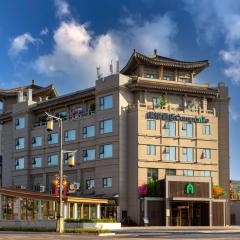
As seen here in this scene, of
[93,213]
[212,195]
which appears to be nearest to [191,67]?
[212,195]

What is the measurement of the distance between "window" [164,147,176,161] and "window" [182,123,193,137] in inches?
96.5

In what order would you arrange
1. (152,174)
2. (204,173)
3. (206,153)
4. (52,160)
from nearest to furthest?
(152,174), (204,173), (206,153), (52,160)

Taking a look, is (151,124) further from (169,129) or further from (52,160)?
(52,160)

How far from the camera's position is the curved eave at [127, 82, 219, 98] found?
74.7 metres

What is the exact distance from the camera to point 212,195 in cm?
7094

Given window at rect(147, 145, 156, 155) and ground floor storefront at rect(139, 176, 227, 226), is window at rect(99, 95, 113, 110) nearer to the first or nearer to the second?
window at rect(147, 145, 156, 155)

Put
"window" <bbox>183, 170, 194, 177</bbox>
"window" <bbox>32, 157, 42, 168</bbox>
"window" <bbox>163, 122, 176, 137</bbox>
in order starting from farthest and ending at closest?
"window" <bbox>32, 157, 42, 168</bbox>
"window" <bbox>183, 170, 194, 177</bbox>
"window" <bbox>163, 122, 176, 137</bbox>

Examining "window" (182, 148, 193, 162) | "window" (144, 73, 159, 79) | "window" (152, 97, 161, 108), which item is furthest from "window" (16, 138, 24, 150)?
"window" (182, 148, 193, 162)

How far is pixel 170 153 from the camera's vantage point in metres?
74.4

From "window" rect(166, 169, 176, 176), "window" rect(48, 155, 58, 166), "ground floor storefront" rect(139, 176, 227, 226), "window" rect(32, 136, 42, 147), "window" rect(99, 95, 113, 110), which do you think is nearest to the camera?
"ground floor storefront" rect(139, 176, 227, 226)

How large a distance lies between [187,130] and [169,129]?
8.29 ft

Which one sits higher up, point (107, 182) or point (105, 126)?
point (105, 126)

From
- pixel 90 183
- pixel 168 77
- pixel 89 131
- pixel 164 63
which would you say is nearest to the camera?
pixel 90 183

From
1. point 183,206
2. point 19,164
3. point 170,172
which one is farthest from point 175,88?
point 19,164
